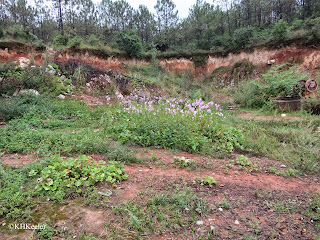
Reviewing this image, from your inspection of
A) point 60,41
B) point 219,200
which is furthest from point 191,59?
point 219,200

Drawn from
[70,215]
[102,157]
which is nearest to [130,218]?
[70,215]

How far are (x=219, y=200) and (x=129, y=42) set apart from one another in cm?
2291

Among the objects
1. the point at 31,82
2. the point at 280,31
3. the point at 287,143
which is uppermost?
the point at 280,31

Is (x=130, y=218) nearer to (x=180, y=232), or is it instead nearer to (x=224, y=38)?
(x=180, y=232)

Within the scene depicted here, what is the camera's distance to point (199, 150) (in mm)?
4125

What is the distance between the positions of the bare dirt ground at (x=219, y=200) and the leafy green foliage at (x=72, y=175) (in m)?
0.18

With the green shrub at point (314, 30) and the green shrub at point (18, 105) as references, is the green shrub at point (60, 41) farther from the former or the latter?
the green shrub at point (314, 30)

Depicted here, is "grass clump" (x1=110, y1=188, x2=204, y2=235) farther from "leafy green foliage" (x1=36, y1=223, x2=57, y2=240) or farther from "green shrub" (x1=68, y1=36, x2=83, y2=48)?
"green shrub" (x1=68, y1=36, x2=83, y2=48)

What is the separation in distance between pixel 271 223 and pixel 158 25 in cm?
3586

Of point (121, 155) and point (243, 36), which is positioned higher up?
point (243, 36)

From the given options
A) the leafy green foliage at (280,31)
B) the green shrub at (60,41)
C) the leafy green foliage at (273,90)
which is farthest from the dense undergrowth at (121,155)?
the leafy green foliage at (280,31)

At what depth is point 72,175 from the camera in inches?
100

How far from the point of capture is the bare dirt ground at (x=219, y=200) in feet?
5.88

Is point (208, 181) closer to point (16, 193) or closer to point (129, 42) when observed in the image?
point (16, 193)
